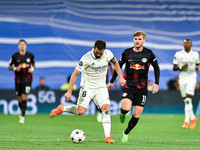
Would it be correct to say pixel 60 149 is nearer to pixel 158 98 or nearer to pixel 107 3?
pixel 158 98

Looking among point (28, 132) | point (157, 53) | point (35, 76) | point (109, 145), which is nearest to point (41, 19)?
point (35, 76)

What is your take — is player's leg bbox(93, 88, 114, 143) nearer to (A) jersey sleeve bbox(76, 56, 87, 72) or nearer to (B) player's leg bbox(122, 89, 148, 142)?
(B) player's leg bbox(122, 89, 148, 142)

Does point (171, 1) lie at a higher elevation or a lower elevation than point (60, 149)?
higher

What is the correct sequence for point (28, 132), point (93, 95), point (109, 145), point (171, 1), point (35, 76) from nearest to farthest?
point (109, 145)
point (93, 95)
point (28, 132)
point (35, 76)
point (171, 1)

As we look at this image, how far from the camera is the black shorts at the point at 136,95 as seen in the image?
7543 mm

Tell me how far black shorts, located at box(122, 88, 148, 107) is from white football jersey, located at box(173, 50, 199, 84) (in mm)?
3557

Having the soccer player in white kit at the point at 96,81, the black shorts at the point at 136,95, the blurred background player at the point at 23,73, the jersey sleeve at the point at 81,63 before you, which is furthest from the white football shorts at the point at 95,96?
the blurred background player at the point at 23,73

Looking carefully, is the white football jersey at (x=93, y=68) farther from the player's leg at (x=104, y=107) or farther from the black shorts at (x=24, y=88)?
the black shorts at (x=24, y=88)

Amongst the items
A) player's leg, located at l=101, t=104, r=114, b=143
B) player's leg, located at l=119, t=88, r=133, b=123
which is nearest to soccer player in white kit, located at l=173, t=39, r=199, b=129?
player's leg, located at l=119, t=88, r=133, b=123

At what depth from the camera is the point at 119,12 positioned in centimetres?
1847

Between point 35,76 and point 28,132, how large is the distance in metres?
7.68

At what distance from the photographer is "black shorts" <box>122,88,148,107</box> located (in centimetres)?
754

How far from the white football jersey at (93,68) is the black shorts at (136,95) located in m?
0.46

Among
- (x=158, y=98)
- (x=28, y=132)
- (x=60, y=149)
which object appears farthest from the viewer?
(x=158, y=98)
